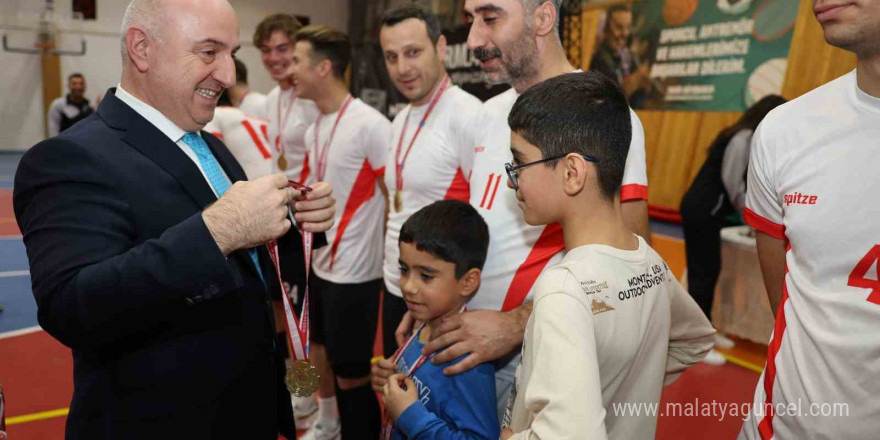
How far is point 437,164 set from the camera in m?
2.94

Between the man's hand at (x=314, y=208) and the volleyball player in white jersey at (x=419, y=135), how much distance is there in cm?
116

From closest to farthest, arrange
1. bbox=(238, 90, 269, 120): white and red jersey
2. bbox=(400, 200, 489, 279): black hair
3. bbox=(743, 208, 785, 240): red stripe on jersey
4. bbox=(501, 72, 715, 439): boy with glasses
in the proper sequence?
bbox=(501, 72, 715, 439): boy with glasses, bbox=(743, 208, 785, 240): red stripe on jersey, bbox=(400, 200, 489, 279): black hair, bbox=(238, 90, 269, 120): white and red jersey

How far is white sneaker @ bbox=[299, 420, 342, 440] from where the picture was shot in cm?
343

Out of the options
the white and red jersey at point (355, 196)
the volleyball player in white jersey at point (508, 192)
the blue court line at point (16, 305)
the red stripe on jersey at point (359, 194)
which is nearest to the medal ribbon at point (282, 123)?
the white and red jersey at point (355, 196)

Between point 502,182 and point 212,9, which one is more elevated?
point 212,9

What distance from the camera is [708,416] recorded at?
3.75m

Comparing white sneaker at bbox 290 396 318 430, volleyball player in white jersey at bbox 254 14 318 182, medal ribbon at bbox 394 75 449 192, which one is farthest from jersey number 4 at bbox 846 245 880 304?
volleyball player in white jersey at bbox 254 14 318 182

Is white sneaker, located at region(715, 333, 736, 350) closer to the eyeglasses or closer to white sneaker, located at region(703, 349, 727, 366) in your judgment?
A: white sneaker, located at region(703, 349, 727, 366)

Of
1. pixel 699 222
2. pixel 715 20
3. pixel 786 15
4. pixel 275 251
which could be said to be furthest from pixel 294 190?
pixel 715 20

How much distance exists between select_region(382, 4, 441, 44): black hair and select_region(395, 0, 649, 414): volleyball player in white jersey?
1.06 m

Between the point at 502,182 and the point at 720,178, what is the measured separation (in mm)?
3279

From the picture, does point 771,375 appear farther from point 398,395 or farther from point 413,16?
point 413,16

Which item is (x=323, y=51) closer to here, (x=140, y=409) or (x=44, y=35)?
(x=140, y=409)

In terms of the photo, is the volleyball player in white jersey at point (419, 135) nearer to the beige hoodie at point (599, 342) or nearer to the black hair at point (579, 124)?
the black hair at point (579, 124)
